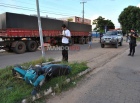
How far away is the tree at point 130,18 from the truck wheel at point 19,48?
105 ft

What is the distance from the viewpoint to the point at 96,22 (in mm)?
62469

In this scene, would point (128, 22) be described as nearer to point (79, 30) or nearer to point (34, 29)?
point (79, 30)

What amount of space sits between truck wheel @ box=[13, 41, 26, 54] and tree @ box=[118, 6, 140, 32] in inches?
1260

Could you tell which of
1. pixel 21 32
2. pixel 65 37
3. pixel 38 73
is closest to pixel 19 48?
pixel 21 32

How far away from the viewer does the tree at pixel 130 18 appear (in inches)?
1548

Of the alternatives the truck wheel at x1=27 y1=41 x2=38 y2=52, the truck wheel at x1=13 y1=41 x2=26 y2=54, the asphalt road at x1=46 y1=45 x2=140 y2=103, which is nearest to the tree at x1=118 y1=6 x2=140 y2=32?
the truck wheel at x1=27 y1=41 x2=38 y2=52

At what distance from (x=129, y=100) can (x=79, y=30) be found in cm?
2089

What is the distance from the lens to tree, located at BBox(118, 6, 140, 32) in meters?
39.3

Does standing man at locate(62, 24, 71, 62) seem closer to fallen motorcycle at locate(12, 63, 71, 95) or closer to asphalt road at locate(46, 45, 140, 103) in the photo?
asphalt road at locate(46, 45, 140, 103)

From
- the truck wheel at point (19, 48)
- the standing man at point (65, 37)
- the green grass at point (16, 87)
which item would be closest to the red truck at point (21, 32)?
the truck wheel at point (19, 48)

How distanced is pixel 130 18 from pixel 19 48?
33.0 metres

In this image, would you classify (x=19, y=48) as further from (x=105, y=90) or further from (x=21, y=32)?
(x=105, y=90)

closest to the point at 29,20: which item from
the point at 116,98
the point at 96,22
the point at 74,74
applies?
the point at 74,74

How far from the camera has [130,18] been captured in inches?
1572
